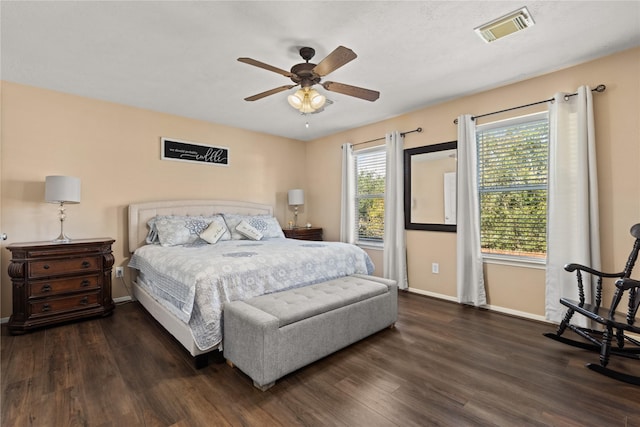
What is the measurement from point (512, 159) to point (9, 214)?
540 cm

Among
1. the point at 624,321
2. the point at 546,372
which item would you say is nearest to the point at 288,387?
the point at 546,372

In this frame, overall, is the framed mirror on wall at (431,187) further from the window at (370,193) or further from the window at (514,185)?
the window at (370,193)

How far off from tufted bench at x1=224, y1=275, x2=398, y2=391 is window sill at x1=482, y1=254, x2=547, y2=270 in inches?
58.7

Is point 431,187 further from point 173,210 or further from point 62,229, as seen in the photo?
point 62,229

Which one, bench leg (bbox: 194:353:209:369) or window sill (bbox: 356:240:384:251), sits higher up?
window sill (bbox: 356:240:384:251)

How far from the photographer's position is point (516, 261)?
3.20 m

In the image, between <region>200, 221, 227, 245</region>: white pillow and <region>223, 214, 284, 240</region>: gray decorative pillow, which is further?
<region>223, 214, 284, 240</region>: gray decorative pillow

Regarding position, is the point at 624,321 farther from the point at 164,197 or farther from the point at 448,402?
the point at 164,197

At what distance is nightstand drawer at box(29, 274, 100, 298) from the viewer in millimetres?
2846

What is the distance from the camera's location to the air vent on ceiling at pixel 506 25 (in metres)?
2.08

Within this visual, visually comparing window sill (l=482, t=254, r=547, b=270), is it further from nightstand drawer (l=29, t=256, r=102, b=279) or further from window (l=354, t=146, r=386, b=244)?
nightstand drawer (l=29, t=256, r=102, b=279)

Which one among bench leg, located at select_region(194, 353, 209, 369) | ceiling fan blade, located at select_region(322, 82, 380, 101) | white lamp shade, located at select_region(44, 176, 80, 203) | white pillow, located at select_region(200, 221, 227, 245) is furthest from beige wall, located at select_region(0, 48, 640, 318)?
bench leg, located at select_region(194, 353, 209, 369)

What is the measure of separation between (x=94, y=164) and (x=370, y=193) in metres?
3.76

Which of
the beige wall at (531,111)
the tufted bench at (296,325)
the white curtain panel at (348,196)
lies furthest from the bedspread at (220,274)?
the white curtain panel at (348,196)
